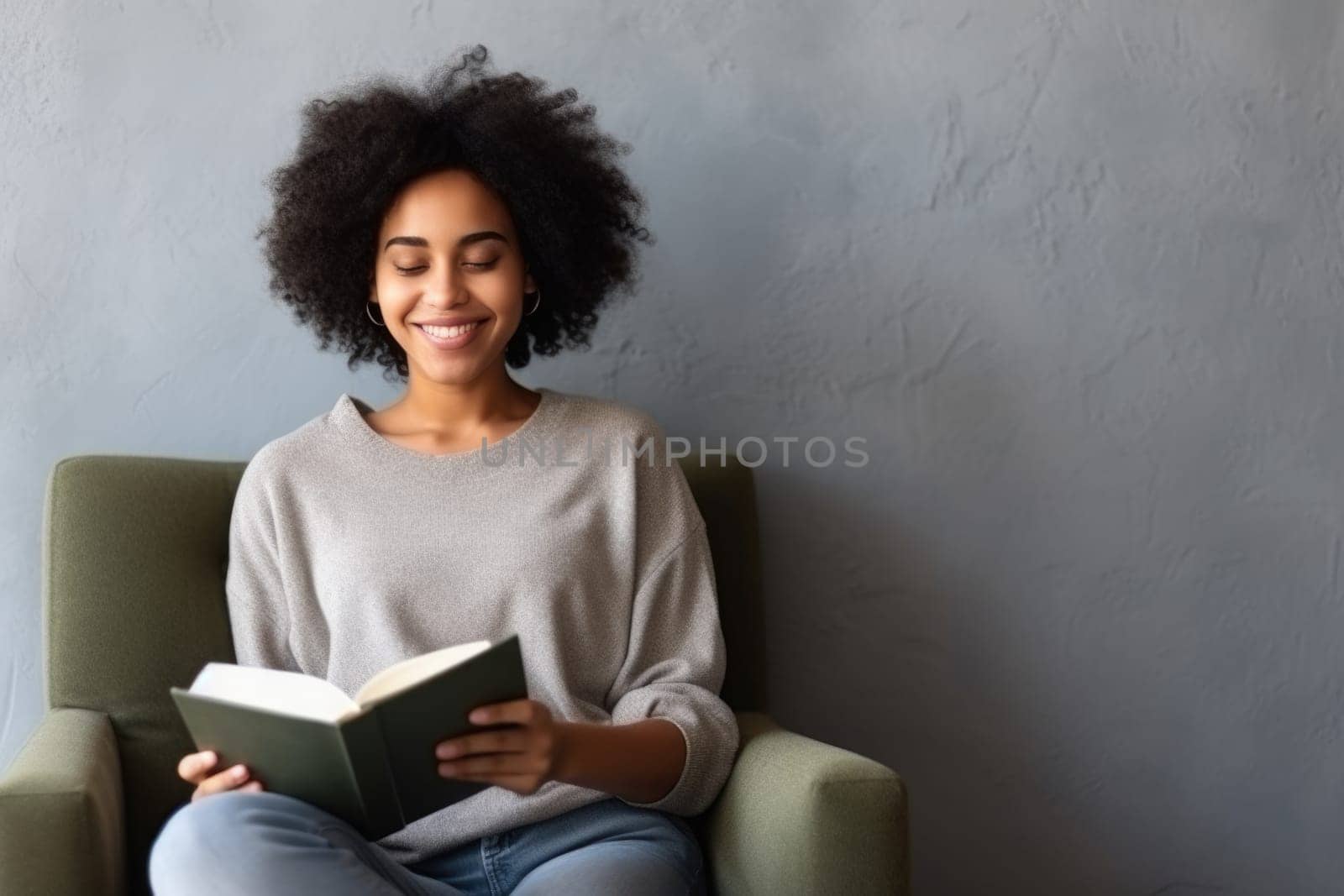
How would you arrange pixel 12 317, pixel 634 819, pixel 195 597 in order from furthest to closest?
pixel 12 317 < pixel 195 597 < pixel 634 819

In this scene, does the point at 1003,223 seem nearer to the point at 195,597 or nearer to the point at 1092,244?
the point at 1092,244

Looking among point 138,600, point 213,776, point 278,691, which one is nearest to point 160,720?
point 138,600

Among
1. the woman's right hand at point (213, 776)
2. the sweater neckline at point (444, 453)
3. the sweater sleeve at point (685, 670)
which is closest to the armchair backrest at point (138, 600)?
the sweater neckline at point (444, 453)

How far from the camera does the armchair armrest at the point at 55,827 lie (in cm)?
121

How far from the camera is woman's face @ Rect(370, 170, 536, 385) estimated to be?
1547mm

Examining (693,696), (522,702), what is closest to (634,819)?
(693,696)

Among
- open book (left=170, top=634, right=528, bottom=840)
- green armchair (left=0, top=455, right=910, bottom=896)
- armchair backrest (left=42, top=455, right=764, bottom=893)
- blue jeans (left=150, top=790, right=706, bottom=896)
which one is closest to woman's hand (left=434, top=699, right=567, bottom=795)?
open book (left=170, top=634, right=528, bottom=840)

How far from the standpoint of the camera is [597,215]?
169 cm

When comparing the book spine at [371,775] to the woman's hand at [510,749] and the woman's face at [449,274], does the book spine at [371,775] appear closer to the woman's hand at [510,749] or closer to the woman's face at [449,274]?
the woman's hand at [510,749]

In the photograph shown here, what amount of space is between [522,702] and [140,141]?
0.99m

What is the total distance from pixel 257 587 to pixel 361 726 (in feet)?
1.61

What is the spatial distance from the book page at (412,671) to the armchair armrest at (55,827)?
29 cm

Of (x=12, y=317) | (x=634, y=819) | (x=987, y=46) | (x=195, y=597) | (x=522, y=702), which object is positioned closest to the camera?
(x=522, y=702)

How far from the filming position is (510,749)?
A: 1.25 m
